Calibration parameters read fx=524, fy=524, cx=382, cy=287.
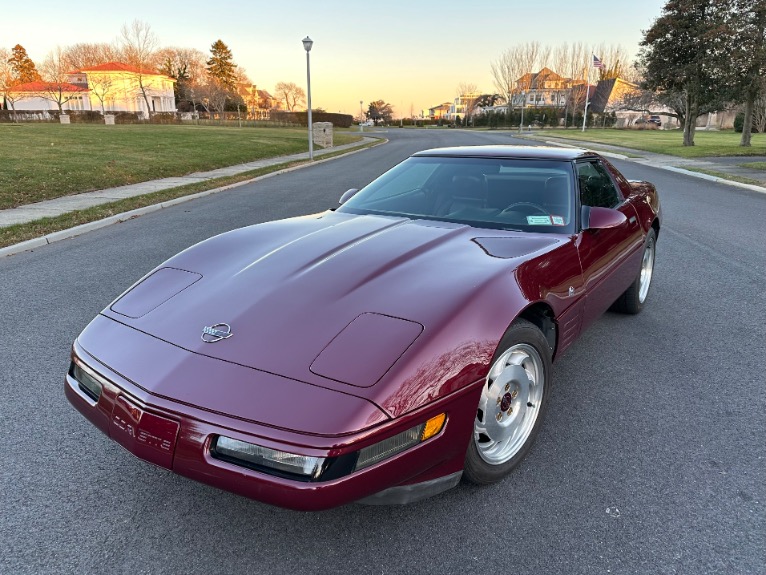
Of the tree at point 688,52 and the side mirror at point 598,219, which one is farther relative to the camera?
the tree at point 688,52

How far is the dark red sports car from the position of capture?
1.63 meters

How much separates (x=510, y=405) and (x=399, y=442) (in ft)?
2.66

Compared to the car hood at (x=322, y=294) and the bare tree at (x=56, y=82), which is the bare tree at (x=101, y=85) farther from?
the car hood at (x=322, y=294)

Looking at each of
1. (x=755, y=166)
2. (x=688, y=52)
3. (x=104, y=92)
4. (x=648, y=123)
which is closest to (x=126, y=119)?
(x=104, y=92)

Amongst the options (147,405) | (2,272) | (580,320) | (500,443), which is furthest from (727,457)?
(2,272)

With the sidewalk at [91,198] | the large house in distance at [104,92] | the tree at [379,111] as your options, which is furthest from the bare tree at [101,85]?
the sidewalk at [91,198]

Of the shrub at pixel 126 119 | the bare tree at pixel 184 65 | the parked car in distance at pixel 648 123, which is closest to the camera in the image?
the shrub at pixel 126 119

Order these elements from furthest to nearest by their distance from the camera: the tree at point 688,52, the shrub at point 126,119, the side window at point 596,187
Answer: the shrub at point 126,119 < the tree at point 688,52 < the side window at point 596,187

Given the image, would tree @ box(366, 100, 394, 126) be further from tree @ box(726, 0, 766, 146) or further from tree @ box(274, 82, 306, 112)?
tree @ box(726, 0, 766, 146)

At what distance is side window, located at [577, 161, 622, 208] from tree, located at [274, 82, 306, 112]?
101 metres

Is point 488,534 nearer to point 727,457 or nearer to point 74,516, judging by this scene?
point 727,457

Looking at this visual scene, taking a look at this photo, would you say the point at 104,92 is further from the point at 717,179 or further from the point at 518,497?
the point at 518,497

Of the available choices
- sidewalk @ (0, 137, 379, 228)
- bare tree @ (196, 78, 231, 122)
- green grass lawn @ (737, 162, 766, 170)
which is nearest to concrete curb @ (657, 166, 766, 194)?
green grass lawn @ (737, 162, 766, 170)

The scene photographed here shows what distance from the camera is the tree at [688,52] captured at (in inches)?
858
